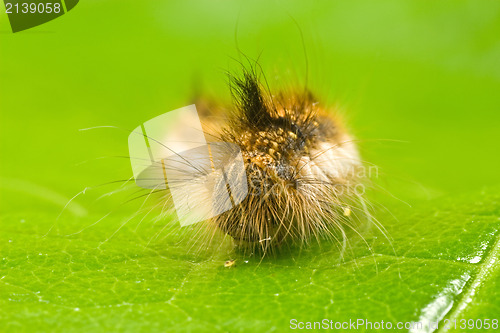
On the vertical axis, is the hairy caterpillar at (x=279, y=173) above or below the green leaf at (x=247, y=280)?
above

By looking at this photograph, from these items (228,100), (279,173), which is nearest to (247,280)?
(279,173)

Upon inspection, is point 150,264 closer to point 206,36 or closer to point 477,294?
point 477,294

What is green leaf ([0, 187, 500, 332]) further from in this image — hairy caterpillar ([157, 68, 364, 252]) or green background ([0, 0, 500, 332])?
hairy caterpillar ([157, 68, 364, 252])

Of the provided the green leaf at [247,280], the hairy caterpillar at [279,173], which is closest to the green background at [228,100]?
the green leaf at [247,280]

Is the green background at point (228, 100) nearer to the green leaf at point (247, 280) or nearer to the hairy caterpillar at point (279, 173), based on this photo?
the green leaf at point (247, 280)

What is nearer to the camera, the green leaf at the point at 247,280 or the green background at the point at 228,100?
the green leaf at the point at 247,280

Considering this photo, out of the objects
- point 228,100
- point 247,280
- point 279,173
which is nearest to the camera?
point 247,280

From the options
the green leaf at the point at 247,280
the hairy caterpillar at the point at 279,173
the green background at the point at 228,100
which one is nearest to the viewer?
the green leaf at the point at 247,280

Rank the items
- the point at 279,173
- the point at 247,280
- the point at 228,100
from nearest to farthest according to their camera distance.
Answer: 1. the point at 247,280
2. the point at 279,173
3. the point at 228,100

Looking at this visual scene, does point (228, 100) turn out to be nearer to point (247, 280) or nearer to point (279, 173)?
point (279, 173)
